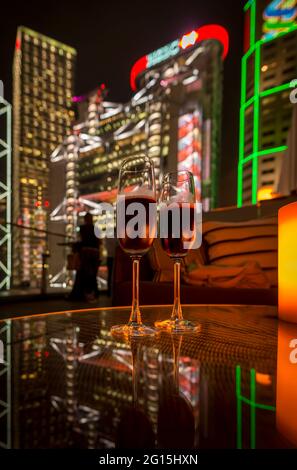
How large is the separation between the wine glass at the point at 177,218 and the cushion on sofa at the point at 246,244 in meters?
1.25

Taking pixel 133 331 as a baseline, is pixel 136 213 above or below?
above

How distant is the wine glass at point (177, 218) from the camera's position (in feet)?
1.98

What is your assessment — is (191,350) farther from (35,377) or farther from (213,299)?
(213,299)

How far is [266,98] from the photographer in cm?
930

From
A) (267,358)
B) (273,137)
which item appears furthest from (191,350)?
(273,137)

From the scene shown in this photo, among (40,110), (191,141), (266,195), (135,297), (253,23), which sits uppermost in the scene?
(253,23)

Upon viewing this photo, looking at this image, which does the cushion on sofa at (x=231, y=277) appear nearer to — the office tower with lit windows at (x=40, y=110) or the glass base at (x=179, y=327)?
the glass base at (x=179, y=327)

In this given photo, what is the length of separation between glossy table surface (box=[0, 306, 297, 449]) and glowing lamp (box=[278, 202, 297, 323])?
79mm

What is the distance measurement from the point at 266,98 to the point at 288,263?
33.1ft

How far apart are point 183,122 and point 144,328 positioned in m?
14.0

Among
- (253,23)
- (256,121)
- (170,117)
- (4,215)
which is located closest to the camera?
(4,215)

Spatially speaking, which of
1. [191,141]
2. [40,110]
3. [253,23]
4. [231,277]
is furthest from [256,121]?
[231,277]

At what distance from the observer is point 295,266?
57 centimetres

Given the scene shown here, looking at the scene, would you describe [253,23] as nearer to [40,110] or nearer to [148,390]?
[40,110]
